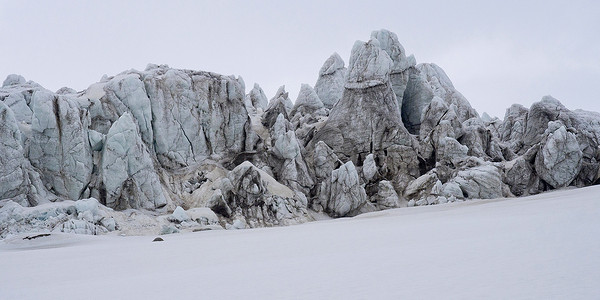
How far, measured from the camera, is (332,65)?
172 ft

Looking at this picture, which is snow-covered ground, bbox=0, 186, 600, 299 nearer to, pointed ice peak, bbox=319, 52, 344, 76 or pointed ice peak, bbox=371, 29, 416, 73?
pointed ice peak, bbox=371, 29, 416, 73

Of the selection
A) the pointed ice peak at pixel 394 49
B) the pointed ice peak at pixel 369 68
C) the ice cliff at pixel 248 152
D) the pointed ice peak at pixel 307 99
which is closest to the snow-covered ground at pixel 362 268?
the ice cliff at pixel 248 152

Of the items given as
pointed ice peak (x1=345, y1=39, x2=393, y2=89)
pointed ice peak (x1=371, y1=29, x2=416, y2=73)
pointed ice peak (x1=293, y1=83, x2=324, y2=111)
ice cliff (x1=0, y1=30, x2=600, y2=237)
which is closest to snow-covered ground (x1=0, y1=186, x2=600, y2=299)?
ice cliff (x1=0, y1=30, x2=600, y2=237)

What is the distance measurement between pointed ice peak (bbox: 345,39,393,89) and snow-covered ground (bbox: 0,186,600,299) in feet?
103

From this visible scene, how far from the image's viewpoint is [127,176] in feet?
82.5

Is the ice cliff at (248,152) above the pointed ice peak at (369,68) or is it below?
below

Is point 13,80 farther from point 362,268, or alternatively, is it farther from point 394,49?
point 362,268

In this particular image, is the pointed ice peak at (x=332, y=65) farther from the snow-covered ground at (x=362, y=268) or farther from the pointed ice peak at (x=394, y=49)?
the snow-covered ground at (x=362, y=268)

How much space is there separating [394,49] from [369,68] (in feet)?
23.5

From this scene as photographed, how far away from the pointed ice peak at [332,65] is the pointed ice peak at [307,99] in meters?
5.81

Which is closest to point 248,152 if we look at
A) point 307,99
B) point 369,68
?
point 369,68

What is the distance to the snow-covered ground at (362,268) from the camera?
418 cm

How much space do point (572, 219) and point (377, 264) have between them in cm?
465

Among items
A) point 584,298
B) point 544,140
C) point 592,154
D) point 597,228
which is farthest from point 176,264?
point 592,154
